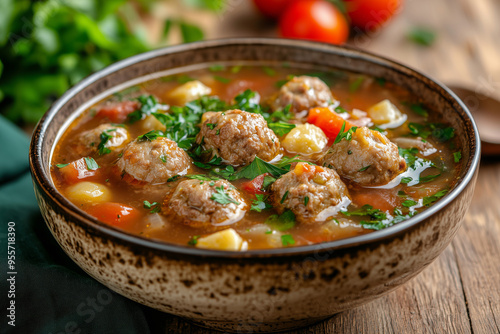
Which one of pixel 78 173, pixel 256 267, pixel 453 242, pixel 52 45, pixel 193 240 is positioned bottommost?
pixel 453 242

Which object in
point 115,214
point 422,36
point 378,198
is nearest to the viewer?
point 115,214

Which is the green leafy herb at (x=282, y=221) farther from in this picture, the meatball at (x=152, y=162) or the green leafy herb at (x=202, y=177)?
the meatball at (x=152, y=162)

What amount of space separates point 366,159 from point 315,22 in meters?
3.56

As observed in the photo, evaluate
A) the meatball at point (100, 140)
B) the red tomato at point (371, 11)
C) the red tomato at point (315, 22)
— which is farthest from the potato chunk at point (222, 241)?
the red tomato at point (371, 11)

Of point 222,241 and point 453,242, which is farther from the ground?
point 222,241

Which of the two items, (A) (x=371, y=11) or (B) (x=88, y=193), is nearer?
(B) (x=88, y=193)

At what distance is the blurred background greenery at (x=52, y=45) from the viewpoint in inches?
212

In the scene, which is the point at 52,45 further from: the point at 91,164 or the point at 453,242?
the point at 453,242

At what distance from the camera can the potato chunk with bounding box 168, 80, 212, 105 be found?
4.28m

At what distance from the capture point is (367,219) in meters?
3.04

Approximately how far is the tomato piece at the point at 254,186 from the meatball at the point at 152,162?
0.41 metres

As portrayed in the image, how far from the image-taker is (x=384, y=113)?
13.2 feet

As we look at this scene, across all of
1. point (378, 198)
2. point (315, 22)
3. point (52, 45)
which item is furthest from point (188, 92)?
point (315, 22)

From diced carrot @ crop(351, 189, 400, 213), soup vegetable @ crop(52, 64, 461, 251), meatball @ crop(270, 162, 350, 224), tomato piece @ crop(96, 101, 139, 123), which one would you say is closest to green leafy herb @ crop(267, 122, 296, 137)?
soup vegetable @ crop(52, 64, 461, 251)
